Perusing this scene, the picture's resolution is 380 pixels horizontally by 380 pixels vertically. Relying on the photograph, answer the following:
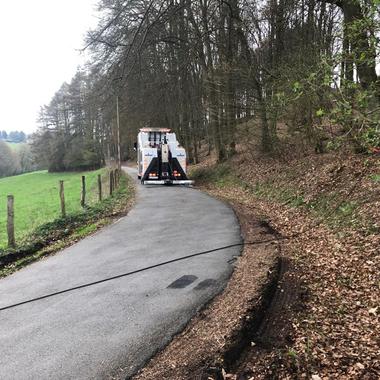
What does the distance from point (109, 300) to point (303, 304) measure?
295 cm

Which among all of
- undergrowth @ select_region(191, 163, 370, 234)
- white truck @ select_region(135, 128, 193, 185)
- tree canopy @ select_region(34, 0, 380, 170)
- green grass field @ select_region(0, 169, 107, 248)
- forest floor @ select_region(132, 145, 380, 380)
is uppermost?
tree canopy @ select_region(34, 0, 380, 170)

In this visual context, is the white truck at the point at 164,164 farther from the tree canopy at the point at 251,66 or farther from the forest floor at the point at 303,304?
the forest floor at the point at 303,304

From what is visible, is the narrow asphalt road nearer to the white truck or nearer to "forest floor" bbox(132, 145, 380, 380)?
"forest floor" bbox(132, 145, 380, 380)

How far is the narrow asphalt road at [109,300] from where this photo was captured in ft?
15.4

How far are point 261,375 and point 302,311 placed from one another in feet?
5.05

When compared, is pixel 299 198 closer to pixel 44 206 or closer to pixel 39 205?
pixel 44 206

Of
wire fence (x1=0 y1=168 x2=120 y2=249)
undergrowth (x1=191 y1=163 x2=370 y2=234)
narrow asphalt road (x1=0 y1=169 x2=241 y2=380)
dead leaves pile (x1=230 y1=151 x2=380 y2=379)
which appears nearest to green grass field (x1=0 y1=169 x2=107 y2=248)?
wire fence (x1=0 y1=168 x2=120 y2=249)

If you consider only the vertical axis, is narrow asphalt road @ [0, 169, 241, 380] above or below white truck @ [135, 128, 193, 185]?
below

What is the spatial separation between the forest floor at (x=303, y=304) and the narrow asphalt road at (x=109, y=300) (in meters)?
0.41

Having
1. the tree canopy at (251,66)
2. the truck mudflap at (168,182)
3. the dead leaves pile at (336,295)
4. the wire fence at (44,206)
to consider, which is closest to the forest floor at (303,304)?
the dead leaves pile at (336,295)

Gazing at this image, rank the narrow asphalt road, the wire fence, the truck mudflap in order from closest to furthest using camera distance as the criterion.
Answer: the narrow asphalt road, the wire fence, the truck mudflap

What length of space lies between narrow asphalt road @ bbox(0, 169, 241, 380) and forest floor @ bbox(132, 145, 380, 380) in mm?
410

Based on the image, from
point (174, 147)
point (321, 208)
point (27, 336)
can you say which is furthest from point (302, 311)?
point (174, 147)

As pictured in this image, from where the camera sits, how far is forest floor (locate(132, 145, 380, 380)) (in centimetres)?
424
